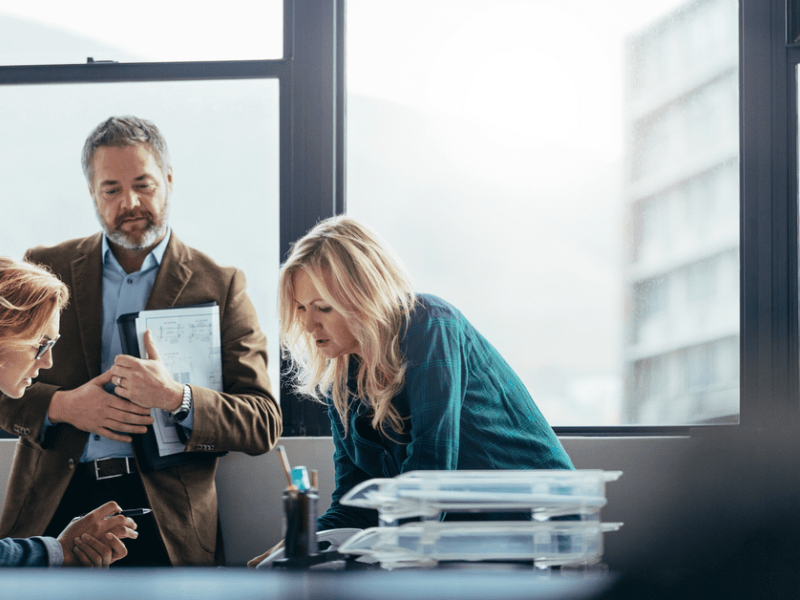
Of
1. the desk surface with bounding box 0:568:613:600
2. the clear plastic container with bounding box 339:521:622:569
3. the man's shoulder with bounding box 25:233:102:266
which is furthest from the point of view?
the man's shoulder with bounding box 25:233:102:266

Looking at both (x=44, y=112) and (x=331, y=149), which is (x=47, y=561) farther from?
(x=44, y=112)

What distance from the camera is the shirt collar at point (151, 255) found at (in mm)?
2293

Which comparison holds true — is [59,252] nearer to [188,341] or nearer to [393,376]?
[188,341]

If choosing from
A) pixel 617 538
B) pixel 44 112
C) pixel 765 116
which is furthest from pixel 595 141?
pixel 44 112

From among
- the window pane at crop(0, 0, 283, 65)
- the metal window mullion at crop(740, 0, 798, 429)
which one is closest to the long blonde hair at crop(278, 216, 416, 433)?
the window pane at crop(0, 0, 283, 65)

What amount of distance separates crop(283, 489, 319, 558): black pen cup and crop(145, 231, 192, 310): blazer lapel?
1.33 m

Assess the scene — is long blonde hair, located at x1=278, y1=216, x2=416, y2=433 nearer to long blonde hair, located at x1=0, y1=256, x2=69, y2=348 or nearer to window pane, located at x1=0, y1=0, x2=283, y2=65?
long blonde hair, located at x1=0, y1=256, x2=69, y2=348

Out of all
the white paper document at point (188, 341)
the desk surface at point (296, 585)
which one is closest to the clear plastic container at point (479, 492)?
the desk surface at point (296, 585)

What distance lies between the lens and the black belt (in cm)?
211

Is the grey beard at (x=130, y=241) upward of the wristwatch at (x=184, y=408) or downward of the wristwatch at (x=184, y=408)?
upward

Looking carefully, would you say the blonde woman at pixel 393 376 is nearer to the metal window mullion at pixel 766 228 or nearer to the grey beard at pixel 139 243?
the grey beard at pixel 139 243

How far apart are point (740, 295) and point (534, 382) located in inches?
29.1

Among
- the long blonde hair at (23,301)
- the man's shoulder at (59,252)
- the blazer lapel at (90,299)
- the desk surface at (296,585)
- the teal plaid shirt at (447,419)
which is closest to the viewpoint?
the desk surface at (296,585)

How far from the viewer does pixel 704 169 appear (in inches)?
98.0
